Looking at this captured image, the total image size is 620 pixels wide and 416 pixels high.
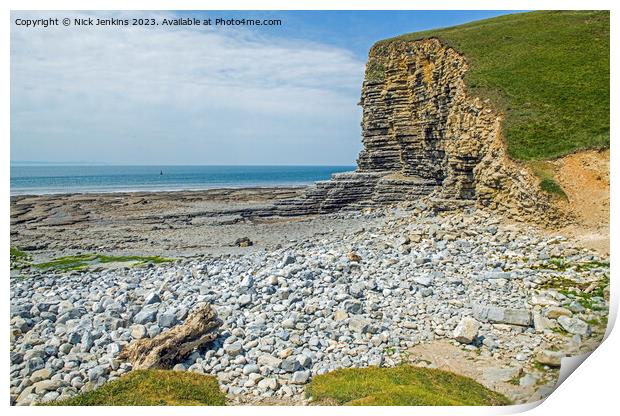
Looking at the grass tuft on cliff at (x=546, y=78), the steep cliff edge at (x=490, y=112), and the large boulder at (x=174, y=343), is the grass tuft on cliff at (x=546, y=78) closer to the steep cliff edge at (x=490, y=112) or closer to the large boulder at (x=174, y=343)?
the steep cliff edge at (x=490, y=112)

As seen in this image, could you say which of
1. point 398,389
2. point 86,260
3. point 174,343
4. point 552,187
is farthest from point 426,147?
point 174,343

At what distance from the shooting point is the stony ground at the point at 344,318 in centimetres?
1180

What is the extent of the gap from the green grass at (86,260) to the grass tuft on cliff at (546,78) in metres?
21.0

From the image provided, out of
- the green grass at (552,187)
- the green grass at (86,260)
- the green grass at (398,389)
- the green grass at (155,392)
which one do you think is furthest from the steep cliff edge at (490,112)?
the green grass at (86,260)

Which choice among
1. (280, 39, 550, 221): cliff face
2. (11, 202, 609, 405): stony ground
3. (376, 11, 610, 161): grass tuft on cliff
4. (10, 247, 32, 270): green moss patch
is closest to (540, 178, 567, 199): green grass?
(280, 39, 550, 221): cliff face

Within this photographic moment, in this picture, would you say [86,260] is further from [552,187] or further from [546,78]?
[546,78]

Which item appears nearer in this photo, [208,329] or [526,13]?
[208,329]

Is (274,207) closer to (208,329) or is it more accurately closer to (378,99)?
(378,99)

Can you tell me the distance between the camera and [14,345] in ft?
43.8

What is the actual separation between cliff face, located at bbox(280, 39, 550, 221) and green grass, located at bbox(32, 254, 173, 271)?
17976 millimetres

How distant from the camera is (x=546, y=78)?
2497 cm

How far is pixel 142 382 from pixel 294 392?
11.9 feet

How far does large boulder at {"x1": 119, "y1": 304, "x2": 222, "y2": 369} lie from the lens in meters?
12.0

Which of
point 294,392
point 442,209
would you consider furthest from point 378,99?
point 294,392
